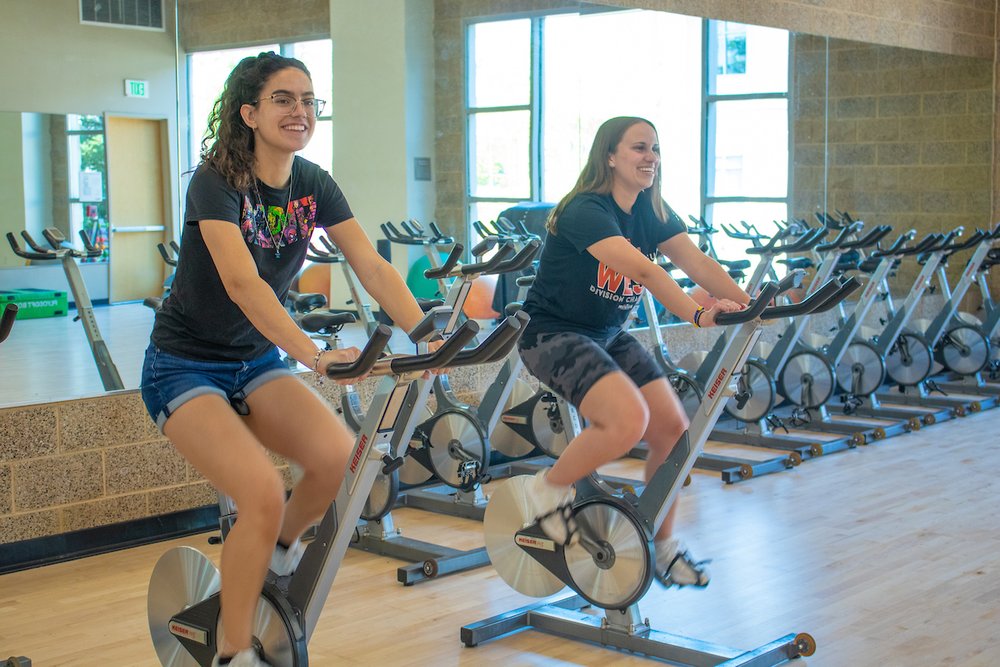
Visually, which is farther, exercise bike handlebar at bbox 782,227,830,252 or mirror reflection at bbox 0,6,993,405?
exercise bike handlebar at bbox 782,227,830,252

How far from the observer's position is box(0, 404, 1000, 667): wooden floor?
325cm

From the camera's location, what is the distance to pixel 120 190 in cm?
465

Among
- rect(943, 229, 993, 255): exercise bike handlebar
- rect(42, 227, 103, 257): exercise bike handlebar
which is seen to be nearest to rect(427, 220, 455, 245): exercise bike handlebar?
rect(42, 227, 103, 257): exercise bike handlebar

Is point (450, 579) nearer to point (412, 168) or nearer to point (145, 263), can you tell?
point (145, 263)

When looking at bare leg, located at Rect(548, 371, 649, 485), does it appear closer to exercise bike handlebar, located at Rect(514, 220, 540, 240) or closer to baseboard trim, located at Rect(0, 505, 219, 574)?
baseboard trim, located at Rect(0, 505, 219, 574)

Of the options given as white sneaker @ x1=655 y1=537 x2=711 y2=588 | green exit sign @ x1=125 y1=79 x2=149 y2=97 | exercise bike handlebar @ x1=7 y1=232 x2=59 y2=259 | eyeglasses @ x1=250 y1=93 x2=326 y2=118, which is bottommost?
white sneaker @ x1=655 y1=537 x2=711 y2=588

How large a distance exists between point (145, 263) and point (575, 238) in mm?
2222

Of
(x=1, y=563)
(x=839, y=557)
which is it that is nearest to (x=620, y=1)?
(x=839, y=557)

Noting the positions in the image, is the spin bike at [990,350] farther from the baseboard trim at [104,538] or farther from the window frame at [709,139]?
the baseboard trim at [104,538]

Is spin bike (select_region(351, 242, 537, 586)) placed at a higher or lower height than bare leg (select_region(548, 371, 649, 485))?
lower

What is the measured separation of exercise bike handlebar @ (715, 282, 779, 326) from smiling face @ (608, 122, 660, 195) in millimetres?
575

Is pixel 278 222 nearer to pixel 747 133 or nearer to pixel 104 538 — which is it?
pixel 104 538

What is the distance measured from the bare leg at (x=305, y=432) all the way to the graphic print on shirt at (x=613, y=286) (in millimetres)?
1001

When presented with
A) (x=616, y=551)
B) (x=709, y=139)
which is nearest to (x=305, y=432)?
(x=616, y=551)
